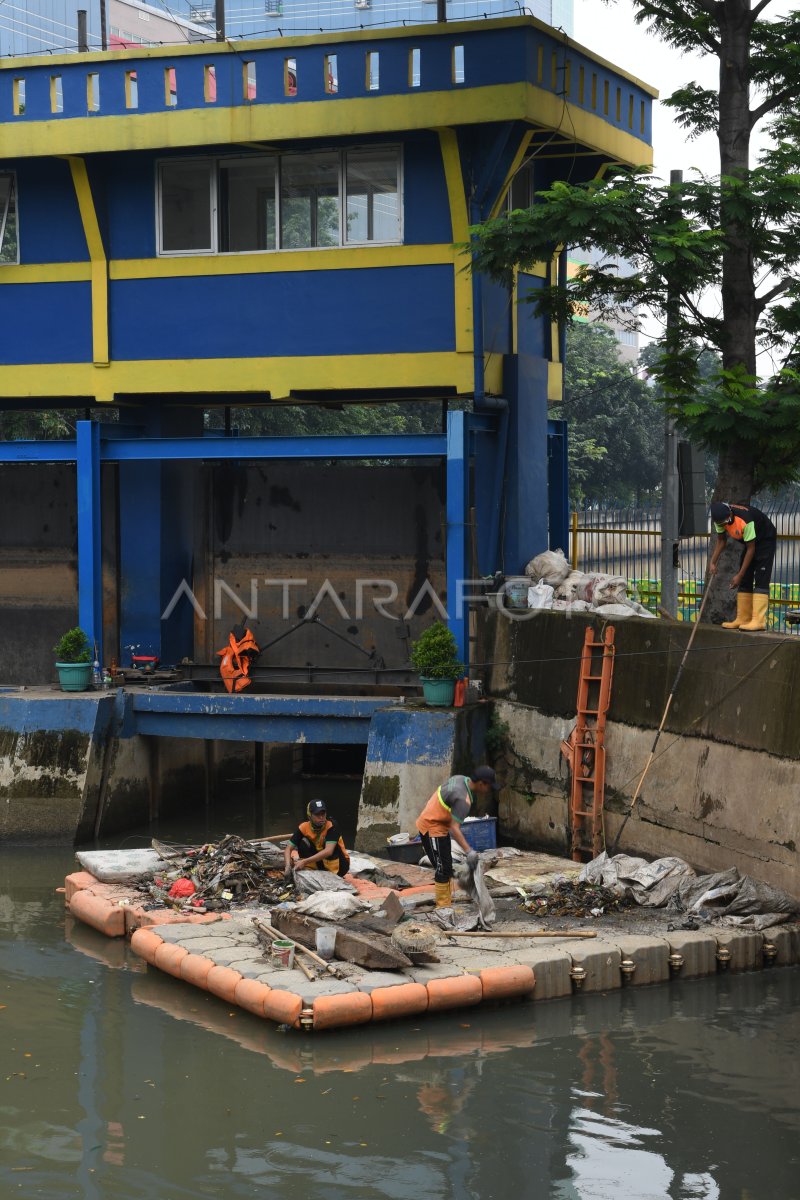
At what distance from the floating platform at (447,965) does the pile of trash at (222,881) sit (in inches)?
15.8

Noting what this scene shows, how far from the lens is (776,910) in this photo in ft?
46.7

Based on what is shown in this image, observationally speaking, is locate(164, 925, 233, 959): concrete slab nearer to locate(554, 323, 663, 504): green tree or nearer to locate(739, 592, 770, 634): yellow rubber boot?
locate(739, 592, 770, 634): yellow rubber boot

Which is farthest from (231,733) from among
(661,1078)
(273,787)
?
(661,1078)

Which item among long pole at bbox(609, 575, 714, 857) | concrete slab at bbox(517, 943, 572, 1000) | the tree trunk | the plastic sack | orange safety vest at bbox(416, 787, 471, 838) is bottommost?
concrete slab at bbox(517, 943, 572, 1000)

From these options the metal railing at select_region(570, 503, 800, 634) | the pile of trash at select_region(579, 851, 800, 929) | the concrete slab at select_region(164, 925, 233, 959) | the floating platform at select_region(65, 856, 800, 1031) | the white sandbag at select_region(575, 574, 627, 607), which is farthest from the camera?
the metal railing at select_region(570, 503, 800, 634)

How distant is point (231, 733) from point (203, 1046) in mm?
8245

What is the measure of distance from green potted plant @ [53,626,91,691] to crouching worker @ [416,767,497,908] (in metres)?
7.47

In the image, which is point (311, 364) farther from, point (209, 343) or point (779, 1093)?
point (779, 1093)

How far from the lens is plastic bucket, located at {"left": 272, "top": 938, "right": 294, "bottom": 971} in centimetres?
1298

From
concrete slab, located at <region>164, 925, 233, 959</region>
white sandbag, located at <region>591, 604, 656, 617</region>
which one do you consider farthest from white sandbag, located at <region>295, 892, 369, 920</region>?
white sandbag, located at <region>591, 604, 656, 617</region>

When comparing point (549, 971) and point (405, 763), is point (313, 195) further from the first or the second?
point (549, 971)

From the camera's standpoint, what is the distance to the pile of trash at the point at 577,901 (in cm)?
1452

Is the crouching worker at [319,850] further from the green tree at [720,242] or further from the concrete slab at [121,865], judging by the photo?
the green tree at [720,242]

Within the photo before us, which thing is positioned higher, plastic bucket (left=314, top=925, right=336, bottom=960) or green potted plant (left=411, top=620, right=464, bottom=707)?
green potted plant (left=411, top=620, right=464, bottom=707)
